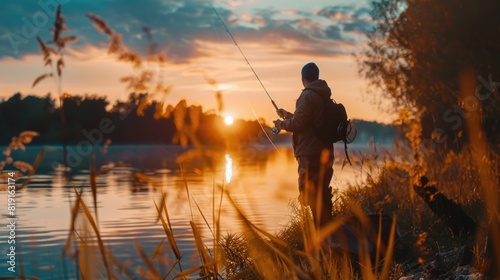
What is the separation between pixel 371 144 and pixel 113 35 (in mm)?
10817

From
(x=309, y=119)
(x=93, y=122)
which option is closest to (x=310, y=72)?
(x=309, y=119)

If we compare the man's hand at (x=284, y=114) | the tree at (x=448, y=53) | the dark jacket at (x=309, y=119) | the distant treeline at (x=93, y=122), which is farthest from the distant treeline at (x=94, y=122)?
the tree at (x=448, y=53)

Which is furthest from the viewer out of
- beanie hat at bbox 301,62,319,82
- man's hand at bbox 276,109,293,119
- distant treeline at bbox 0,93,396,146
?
man's hand at bbox 276,109,293,119

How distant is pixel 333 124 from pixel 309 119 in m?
0.30

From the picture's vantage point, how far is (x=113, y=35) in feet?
7.04

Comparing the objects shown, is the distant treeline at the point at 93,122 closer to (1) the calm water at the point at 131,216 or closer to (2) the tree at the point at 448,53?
(1) the calm water at the point at 131,216

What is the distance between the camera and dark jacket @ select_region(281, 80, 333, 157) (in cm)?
812

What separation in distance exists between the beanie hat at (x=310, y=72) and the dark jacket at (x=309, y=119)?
11 cm

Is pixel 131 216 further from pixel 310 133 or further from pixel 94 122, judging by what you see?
pixel 94 122

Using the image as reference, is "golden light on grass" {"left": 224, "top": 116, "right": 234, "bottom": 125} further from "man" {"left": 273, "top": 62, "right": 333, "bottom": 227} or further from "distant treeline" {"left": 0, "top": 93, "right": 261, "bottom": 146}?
"man" {"left": 273, "top": 62, "right": 333, "bottom": 227}

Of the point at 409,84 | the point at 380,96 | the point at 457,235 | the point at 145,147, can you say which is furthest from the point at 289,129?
the point at 145,147

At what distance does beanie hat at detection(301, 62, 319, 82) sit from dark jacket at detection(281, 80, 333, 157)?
11 cm

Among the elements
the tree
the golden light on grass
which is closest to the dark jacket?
the golden light on grass

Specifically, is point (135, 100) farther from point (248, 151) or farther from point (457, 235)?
point (457, 235)
